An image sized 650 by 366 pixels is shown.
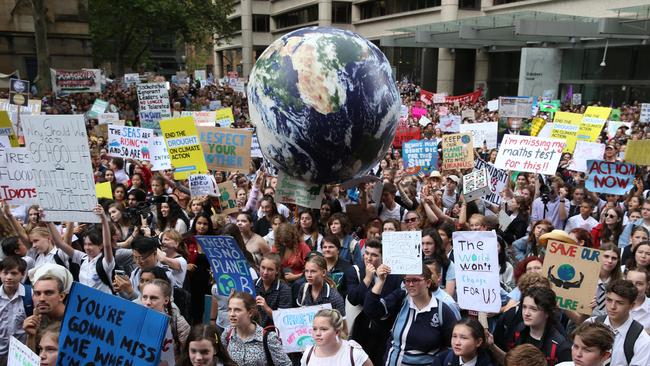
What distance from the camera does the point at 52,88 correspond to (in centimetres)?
2294

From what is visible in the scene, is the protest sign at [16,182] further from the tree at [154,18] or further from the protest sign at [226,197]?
the tree at [154,18]

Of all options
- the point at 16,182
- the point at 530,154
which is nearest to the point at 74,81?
the point at 16,182

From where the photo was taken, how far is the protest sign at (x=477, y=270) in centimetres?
446

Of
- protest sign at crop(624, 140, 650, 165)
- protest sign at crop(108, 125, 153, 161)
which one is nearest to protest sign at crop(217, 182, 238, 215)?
protest sign at crop(108, 125, 153, 161)

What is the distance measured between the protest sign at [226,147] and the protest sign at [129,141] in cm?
164

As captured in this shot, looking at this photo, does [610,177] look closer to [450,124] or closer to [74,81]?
[450,124]

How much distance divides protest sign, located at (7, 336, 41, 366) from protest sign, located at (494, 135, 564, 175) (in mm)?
7451

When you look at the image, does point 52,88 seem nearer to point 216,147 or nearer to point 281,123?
point 216,147

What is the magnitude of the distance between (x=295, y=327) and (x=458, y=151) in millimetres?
6372

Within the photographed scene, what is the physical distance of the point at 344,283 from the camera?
536 centimetres

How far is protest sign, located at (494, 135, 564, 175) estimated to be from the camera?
849 centimetres

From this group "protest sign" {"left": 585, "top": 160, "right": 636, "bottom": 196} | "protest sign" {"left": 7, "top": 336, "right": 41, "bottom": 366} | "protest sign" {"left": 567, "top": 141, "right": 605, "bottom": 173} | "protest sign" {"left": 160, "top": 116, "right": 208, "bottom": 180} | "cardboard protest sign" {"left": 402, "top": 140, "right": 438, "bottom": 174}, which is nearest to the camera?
"protest sign" {"left": 7, "top": 336, "right": 41, "bottom": 366}

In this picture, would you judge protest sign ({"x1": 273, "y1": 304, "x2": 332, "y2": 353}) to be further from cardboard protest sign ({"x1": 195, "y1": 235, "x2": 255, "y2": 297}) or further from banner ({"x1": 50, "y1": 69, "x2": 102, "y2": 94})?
banner ({"x1": 50, "y1": 69, "x2": 102, "y2": 94})

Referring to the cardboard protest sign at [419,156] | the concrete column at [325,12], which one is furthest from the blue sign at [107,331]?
the concrete column at [325,12]
